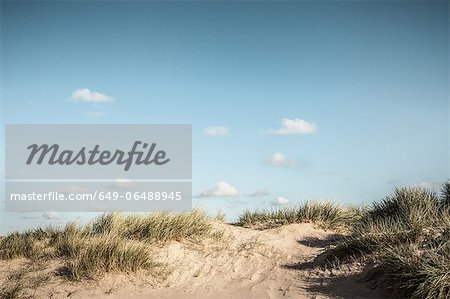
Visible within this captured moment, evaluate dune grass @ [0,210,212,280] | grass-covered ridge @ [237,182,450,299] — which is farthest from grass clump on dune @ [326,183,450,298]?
dune grass @ [0,210,212,280]

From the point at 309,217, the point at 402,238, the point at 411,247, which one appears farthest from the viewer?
the point at 309,217

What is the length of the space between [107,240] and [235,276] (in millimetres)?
2788

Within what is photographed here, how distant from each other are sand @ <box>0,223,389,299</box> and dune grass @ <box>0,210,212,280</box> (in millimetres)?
226

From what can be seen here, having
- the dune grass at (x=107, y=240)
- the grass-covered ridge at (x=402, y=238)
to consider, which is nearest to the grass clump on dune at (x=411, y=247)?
the grass-covered ridge at (x=402, y=238)

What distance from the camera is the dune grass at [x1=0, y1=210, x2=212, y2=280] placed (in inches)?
359

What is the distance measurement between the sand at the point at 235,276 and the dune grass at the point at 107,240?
0.74 ft

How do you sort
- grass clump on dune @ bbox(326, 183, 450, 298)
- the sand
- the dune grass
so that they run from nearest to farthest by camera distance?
grass clump on dune @ bbox(326, 183, 450, 298), the sand, the dune grass

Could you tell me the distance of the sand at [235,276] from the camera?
8055 mm

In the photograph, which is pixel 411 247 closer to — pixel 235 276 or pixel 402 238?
pixel 402 238

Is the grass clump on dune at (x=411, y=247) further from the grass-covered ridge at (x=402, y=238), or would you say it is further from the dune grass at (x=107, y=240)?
the dune grass at (x=107, y=240)

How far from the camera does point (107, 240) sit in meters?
9.38

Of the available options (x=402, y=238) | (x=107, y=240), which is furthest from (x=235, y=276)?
(x=402, y=238)

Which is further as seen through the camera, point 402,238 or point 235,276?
point 235,276

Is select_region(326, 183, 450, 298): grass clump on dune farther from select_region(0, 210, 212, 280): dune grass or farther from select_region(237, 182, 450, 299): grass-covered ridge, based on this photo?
select_region(0, 210, 212, 280): dune grass
